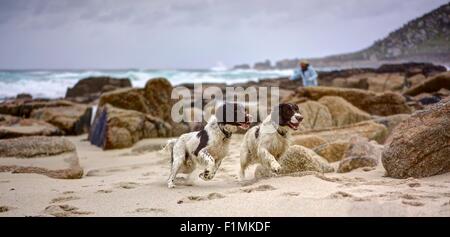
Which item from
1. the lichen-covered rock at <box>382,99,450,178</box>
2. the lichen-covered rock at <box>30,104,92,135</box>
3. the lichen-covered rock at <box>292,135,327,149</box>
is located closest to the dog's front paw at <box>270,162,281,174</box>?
the lichen-covered rock at <box>382,99,450,178</box>

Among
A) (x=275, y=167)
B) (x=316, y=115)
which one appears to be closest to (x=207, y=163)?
(x=275, y=167)

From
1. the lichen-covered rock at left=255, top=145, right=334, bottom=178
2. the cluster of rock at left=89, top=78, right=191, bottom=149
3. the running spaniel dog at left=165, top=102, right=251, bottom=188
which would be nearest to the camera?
the running spaniel dog at left=165, top=102, right=251, bottom=188

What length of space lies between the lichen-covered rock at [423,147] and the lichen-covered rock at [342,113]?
21.8 ft

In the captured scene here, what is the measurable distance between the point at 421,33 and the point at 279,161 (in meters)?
5.87

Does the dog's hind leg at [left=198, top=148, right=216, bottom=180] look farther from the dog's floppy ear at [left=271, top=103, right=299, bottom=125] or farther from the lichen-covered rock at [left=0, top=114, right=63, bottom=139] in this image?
the lichen-covered rock at [left=0, top=114, right=63, bottom=139]

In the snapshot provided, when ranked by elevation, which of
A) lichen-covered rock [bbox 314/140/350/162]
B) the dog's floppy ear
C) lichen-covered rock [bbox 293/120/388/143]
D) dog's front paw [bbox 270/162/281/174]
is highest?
the dog's floppy ear

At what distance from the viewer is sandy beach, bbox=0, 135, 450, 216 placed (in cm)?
380

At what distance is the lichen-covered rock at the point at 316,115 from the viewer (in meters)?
11.7

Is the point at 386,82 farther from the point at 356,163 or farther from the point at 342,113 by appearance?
the point at 356,163

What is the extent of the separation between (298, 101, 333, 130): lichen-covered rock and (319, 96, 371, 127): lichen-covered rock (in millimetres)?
346

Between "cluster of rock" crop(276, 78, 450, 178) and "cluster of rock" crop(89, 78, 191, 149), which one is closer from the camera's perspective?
"cluster of rock" crop(276, 78, 450, 178)

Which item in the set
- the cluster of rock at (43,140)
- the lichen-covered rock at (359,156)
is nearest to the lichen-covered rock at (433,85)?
the lichen-covered rock at (359,156)
